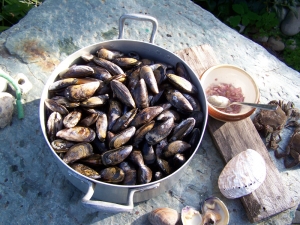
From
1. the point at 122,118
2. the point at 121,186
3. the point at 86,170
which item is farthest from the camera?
the point at 122,118

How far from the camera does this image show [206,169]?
1.47 metres

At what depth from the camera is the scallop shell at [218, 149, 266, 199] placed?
1.32 meters

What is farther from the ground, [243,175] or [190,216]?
[243,175]

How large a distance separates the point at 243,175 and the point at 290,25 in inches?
61.5

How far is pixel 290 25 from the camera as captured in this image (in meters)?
2.45

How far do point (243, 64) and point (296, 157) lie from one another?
56 cm

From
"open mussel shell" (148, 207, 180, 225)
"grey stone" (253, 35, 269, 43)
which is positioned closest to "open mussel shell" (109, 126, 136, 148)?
"open mussel shell" (148, 207, 180, 225)

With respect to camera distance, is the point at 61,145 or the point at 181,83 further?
the point at 181,83

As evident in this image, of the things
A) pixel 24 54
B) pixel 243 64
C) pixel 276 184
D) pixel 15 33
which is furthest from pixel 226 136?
→ pixel 15 33

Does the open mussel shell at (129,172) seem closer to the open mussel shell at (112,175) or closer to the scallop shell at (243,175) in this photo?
the open mussel shell at (112,175)

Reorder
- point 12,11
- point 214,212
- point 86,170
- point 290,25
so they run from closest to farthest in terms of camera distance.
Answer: point 86,170 < point 214,212 < point 12,11 < point 290,25

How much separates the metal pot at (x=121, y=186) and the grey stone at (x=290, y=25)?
1.43 m

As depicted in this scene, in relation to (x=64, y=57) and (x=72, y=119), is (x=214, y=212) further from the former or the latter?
(x=64, y=57)

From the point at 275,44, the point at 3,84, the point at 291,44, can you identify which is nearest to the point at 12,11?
the point at 3,84
